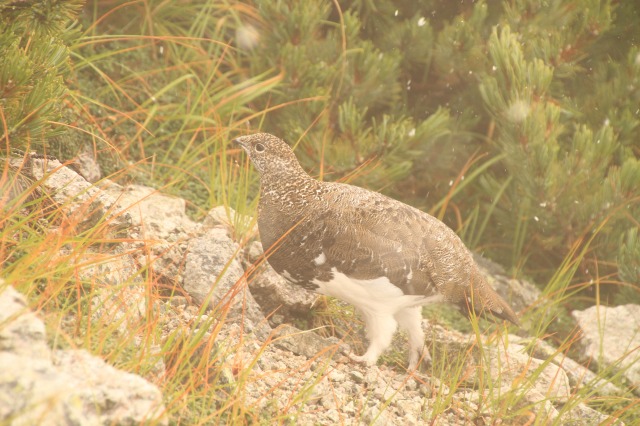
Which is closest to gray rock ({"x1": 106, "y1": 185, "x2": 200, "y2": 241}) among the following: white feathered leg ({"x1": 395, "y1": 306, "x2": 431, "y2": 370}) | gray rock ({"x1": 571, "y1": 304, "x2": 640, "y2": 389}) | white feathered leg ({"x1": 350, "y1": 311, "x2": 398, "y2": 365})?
white feathered leg ({"x1": 350, "y1": 311, "x2": 398, "y2": 365})

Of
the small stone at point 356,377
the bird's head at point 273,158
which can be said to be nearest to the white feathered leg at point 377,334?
the small stone at point 356,377

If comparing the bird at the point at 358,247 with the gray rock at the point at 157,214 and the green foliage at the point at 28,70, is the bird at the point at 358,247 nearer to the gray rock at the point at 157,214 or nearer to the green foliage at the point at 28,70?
the gray rock at the point at 157,214

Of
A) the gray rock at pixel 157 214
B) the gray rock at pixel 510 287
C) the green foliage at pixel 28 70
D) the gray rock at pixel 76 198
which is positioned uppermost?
the green foliage at pixel 28 70

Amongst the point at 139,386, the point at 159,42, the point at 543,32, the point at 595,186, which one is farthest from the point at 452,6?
the point at 139,386

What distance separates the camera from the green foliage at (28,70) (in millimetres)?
2637

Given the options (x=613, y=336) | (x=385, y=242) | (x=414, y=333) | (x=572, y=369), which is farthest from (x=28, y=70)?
(x=613, y=336)

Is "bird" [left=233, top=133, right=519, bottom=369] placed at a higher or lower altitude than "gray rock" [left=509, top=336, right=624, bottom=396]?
higher

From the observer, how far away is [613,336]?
4270mm

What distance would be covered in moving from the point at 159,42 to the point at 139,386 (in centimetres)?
345

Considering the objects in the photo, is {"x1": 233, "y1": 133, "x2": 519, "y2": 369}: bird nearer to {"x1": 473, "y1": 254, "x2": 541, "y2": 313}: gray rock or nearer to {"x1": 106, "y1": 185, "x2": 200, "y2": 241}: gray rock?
{"x1": 106, "y1": 185, "x2": 200, "y2": 241}: gray rock

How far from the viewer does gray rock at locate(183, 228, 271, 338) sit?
3.36 m

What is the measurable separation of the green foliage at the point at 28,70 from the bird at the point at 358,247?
2.89 ft

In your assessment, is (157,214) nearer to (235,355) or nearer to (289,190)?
(289,190)

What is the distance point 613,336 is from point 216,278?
2.31m
